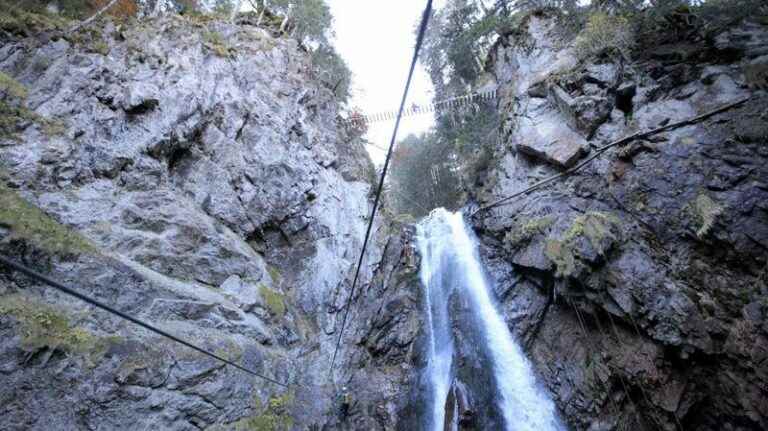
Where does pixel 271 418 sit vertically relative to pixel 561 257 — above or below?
below

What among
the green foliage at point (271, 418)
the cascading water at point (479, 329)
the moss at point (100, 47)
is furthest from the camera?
the moss at point (100, 47)

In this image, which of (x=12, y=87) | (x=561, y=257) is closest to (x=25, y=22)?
(x=12, y=87)

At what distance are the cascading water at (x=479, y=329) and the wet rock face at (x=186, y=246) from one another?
2.68 ft

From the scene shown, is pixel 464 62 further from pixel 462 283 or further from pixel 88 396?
pixel 88 396

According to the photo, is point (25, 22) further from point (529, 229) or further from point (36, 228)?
point (529, 229)

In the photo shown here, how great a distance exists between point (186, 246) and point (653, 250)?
1097cm

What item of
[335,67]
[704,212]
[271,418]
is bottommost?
[271,418]

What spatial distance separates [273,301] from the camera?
29.9 feet

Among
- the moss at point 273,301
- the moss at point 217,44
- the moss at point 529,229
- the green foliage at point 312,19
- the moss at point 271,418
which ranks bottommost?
the moss at point 271,418

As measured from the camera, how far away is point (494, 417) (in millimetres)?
8023

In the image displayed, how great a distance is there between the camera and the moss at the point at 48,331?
5.30 meters

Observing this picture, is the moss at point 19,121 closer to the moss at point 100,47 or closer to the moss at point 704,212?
the moss at point 100,47

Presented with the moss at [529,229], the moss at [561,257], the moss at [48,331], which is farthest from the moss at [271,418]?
the moss at [529,229]

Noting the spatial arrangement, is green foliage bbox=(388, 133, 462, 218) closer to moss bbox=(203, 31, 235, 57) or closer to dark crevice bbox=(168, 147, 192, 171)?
moss bbox=(203, 31, 235, 57)
